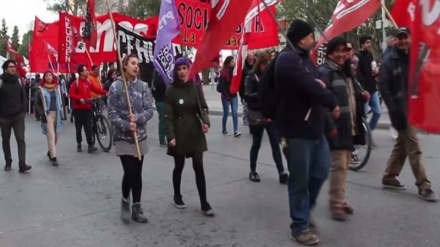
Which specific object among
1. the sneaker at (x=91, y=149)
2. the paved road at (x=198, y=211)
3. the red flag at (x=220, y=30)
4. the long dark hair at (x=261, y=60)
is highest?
the red flag at (x=220, y=30)

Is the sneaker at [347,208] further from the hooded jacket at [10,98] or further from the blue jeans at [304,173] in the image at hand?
the hooded jacket at [10,98]

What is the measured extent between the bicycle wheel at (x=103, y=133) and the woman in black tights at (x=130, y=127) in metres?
4.99

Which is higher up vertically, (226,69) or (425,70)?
(425,70)

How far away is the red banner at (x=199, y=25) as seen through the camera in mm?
7531

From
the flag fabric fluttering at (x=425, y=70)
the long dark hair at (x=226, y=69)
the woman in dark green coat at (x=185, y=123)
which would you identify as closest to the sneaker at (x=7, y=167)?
the woman in dark green coat at (x=185, y=123)

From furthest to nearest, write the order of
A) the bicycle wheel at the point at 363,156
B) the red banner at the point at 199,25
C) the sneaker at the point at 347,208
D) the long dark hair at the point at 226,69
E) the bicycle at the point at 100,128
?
the long dark hair at the point at 226,69, the bicycle at the point at 100,128, the red banner at the point at 199,25, the bicycle wheel at the point at 363,156, the sneaker at the point at 347,208

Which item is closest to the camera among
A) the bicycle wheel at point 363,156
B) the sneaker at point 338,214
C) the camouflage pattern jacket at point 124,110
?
the sneaker at point 338,214

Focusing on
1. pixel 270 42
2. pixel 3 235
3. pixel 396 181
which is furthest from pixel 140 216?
pixel 270 42

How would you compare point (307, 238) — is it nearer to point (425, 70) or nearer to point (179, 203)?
point (179, 203)

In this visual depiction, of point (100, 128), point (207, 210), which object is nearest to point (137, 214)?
point (207, 210)

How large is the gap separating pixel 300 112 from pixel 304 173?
1.69 ft

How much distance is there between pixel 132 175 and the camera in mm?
5332

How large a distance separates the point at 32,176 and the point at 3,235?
10.1 ft

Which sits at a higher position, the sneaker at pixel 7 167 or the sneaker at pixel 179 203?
the sneaker at pixel 179 203
